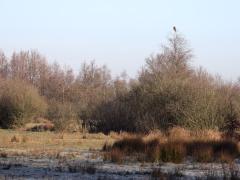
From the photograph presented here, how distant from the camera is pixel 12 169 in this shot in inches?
597

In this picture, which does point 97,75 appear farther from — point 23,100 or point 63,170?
point 63,170

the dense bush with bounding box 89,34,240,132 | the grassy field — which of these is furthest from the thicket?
the grassy field

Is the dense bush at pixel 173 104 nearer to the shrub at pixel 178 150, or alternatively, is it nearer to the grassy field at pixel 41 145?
the grassy field at pixel 41 145

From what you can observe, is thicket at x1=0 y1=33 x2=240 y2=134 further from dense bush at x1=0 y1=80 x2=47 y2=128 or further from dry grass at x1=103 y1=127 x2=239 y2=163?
dry grass at x1=103 y1=127 x2=239 y2=163

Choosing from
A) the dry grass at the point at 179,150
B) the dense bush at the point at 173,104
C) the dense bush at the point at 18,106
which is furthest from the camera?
the dense bush at the point at 18,106

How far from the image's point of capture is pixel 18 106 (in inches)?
1916

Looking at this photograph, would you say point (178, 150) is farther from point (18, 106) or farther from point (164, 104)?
point (18, 106)

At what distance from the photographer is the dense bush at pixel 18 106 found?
4856 centimetres

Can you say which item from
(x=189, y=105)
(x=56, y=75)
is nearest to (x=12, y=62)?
(x=56, y=75)

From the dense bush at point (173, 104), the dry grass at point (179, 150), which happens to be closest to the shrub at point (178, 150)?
the dry grass at point (179, 150)

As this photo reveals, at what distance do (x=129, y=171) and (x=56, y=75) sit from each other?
226 ft

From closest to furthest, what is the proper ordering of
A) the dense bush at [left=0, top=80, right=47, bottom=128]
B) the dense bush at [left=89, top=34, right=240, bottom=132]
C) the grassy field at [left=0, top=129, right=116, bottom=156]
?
1. the grassy field at [left=0, top=129, right=116, bottom=156]
2. the dense bush at [left=89, top=34, right=240, bottom=132]
3. the dense bush at [left=0, top=80, right=47, bottom=128]

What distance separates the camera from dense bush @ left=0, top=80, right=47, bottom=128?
159ft

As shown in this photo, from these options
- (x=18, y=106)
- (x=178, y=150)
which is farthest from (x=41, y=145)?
(x=18, y=106)
